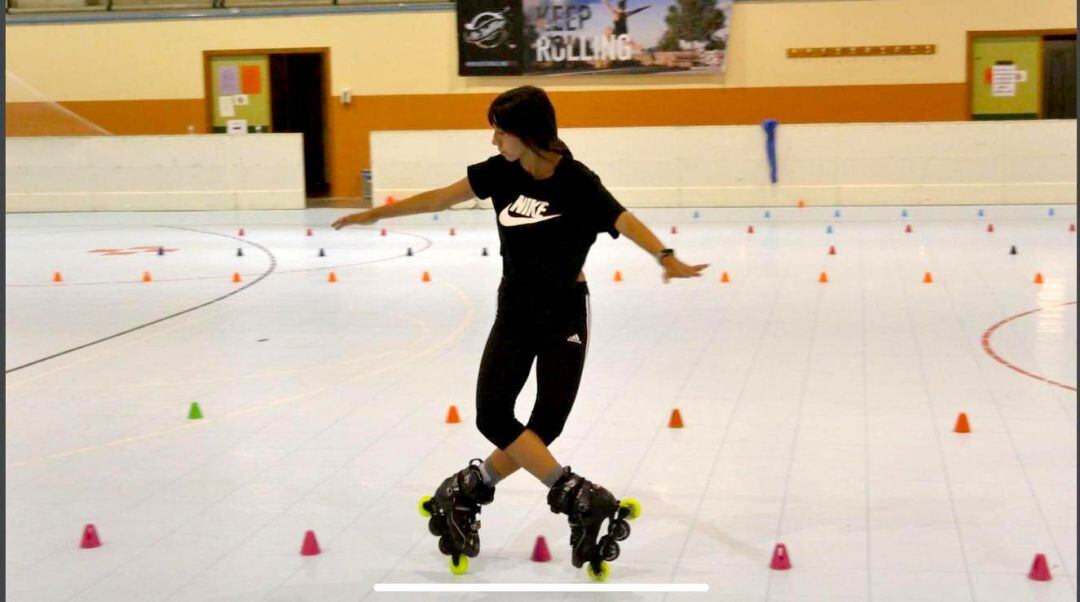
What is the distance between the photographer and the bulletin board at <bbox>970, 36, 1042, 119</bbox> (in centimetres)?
2000

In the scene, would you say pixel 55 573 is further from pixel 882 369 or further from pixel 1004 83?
pixel 1004 83

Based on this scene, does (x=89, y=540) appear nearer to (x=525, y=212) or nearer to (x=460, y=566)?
(x=460, y=566)

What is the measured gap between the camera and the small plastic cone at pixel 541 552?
13.6ft

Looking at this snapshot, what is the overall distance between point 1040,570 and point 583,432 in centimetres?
249

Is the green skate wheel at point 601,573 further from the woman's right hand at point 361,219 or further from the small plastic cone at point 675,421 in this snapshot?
the small plastic cone at point 675,421

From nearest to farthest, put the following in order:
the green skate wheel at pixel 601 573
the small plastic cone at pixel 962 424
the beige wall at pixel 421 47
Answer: the green skate wheel at pixel 601 573
the small plastic cone at pixel 962 424
the beige wall at pixel 421 47

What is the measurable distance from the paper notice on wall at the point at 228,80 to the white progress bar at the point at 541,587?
19.2 metres

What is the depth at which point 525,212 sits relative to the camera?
3971mm

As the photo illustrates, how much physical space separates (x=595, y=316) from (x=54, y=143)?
43.5 ft

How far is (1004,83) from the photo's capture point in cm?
2011

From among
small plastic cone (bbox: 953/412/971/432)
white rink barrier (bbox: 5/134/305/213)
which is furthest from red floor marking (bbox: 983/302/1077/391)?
white rink barrier (bbox: 5/134/305/213)

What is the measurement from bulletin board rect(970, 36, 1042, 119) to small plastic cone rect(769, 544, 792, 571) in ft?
58.0

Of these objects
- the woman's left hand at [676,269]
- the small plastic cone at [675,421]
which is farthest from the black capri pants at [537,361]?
the small plastic cone at [675,421]

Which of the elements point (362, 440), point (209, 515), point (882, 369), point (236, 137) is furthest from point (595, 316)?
point (236, 137)
